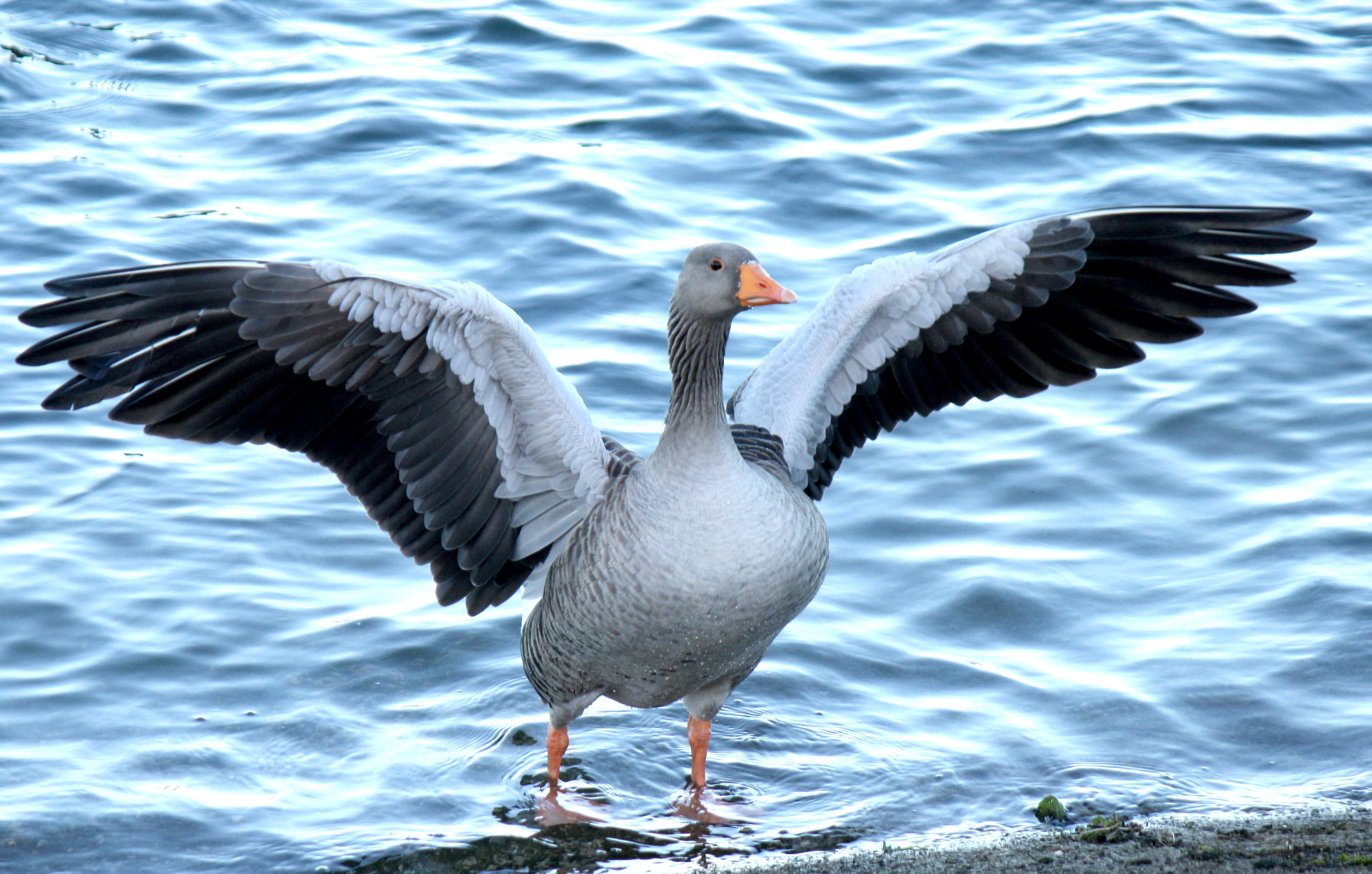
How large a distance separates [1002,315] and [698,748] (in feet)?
7.17

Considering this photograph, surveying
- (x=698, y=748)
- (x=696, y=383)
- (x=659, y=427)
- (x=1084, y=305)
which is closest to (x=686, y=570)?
(x=696, y=383)

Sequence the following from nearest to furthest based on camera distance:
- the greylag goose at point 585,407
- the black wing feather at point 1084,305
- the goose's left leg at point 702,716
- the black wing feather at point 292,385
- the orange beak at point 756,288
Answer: the black wing feather at point 292,385
the greylag goose at point 585,407
the orange beak at point 756,288
the black wing feather at point 1084,305
the goose's left leg at point 702,716

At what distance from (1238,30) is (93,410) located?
35.8 ft

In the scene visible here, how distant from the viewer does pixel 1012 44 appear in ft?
47.2

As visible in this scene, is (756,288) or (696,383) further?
(696,383)

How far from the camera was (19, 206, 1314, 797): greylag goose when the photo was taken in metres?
5.43

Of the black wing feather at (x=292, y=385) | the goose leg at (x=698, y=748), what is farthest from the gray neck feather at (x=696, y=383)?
the goose leg at (x=698, y=748)

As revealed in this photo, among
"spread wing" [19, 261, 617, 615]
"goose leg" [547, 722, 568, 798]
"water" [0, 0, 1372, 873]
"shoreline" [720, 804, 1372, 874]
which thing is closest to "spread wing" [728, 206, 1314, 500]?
"spread wing" [19, 261, 617, 615]

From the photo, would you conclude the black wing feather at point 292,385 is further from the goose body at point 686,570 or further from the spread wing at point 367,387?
the goose body at point 686,570

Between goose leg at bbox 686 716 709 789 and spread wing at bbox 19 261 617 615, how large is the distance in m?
0.97

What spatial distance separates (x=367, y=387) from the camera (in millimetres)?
5719

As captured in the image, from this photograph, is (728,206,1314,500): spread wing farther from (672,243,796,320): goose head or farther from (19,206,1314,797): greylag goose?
(672,243,796,320): goose head

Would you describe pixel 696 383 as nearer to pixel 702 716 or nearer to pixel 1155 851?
pixel 702 716

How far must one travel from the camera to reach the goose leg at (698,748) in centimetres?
634
